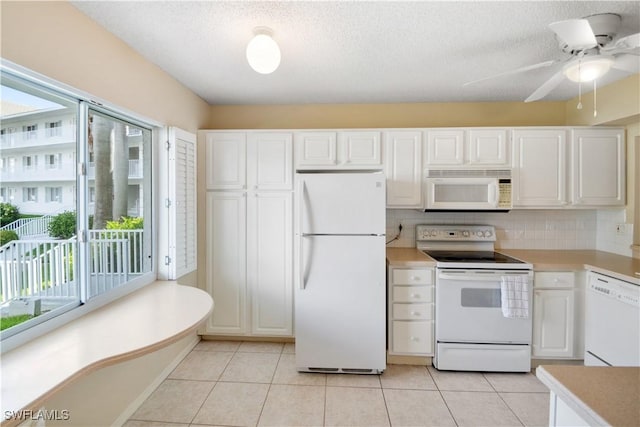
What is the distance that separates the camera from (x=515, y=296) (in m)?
2.54

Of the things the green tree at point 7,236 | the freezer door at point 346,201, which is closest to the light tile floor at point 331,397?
the freezer door at point 346,201

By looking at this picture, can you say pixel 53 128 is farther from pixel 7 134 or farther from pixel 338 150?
→ pixel 338 150

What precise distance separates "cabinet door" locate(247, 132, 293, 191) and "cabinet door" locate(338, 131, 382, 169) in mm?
527

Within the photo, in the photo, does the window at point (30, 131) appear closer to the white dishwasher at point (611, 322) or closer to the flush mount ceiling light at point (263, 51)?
the flush mount ceiling light at point (263, 51)

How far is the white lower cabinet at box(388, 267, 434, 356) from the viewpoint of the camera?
2.72 metres

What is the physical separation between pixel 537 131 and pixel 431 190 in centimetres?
113

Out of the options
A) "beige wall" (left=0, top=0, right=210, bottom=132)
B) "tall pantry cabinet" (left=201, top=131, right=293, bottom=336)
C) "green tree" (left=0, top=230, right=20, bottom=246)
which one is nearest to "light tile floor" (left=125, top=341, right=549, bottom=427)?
"tall pantry cabinet" (left=201, top=131, right=293, bottom=336)

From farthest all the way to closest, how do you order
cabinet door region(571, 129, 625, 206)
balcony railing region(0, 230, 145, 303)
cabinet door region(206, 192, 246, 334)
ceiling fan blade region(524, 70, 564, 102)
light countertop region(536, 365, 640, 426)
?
cabinet door region(206, 192, 246, 334) → cabinet door region(571, 129, 625, 206) → ceiling fan blade region(524, 70, 564, 102) → balcony railing region(0, 230, 145, 303) → light countertop region(536, 365, 640, 426)

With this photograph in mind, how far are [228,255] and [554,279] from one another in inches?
116

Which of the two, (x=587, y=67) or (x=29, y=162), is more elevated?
(x=587, y=67)

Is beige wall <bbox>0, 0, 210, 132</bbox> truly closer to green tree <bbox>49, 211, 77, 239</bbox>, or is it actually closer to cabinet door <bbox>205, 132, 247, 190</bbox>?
cabinet door <bbox>205, 132, 247, 190</bbox>

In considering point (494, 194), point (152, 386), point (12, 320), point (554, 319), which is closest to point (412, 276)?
point (494, 194)

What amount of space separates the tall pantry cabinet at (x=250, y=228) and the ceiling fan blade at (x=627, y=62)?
235cm

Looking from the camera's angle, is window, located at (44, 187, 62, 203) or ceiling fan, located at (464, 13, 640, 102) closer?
ceiling fan, located at (464, 13, 640, 102)
